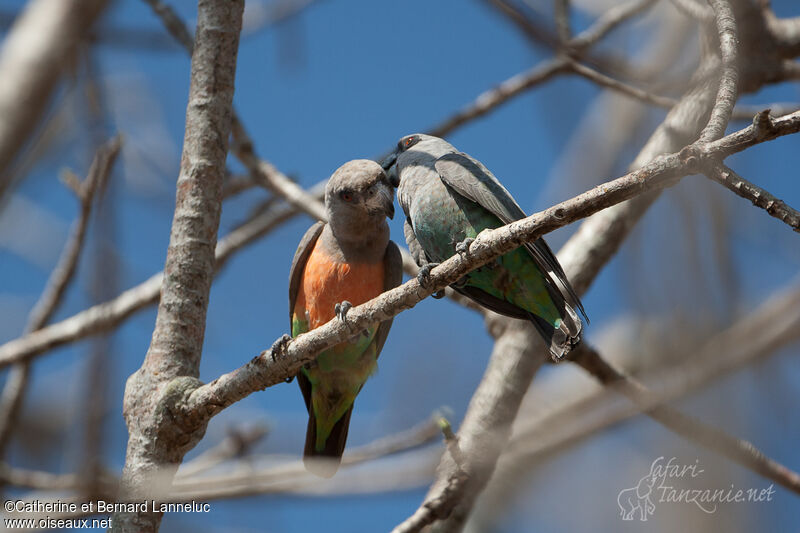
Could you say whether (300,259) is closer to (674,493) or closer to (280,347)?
(280,347)

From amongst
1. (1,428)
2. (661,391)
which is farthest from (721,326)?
(1,428)

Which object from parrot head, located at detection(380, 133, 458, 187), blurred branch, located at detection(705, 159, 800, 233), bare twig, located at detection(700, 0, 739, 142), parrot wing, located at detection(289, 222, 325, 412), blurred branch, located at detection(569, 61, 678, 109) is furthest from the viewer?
parrot wing, located at detection(289, 222, 325, 412)

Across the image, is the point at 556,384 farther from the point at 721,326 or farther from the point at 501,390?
the point at 721,326

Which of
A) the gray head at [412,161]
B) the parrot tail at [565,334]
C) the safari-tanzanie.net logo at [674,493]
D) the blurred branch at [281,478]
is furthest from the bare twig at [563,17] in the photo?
the safari-tanzanie.net logo at [674,493]

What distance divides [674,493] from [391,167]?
3209 mm

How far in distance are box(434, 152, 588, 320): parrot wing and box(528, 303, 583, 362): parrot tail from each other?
0.32ft

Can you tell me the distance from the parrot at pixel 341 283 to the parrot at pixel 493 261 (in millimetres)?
451

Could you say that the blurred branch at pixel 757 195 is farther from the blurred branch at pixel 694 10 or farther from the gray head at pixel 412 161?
the gray head at pixel 412 161

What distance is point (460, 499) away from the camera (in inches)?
183

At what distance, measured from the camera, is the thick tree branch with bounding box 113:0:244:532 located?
3705 mm

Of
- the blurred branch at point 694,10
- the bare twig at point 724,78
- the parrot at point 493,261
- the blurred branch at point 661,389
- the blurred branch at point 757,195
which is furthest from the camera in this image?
the blurred branch at point 694,10

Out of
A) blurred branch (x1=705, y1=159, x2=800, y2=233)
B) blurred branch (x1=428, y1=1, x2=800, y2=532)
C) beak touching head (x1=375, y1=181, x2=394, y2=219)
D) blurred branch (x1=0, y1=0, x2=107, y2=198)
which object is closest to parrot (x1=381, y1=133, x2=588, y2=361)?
beak touching head (x1=375, y1=181, x2=394, y2=219)

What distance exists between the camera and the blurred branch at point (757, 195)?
9.00 ft

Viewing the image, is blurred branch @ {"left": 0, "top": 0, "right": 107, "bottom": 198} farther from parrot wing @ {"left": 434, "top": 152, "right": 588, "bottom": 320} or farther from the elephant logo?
the elephant logo
